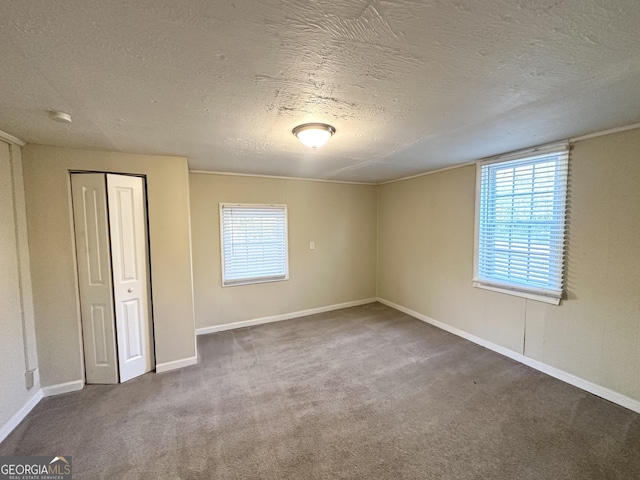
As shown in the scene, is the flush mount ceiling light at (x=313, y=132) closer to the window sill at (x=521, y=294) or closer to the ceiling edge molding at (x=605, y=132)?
the ceiling edge molding at (x=605, y=132)

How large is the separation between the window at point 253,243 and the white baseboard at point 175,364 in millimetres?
1159

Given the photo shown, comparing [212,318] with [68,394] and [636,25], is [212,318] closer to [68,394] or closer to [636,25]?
[68,394]

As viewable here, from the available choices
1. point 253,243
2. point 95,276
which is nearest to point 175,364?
point 95,276

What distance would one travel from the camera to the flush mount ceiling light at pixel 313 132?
197 cm

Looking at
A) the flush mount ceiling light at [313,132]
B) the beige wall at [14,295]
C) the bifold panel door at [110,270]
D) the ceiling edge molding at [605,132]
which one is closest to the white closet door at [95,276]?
the bifold panel door at [110,270]

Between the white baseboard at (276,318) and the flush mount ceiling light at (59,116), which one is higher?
the flush mount ceiling light at (59,116)

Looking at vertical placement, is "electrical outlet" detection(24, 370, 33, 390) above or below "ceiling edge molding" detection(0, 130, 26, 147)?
below

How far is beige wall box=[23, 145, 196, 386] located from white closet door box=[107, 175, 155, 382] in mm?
101

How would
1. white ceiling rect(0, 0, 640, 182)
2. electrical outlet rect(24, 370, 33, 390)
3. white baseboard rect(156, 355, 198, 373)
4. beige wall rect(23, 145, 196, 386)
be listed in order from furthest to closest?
white baseboard rect(156, 355, 198, 373) → beige wall rect(23, 145, 196, 386) → electrical outlet rect(24, 370, 33, 390) → white ceiling rect(0, 0, 640, 182)

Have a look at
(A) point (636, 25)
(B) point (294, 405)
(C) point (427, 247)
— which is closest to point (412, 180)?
(C) point (427, 247)

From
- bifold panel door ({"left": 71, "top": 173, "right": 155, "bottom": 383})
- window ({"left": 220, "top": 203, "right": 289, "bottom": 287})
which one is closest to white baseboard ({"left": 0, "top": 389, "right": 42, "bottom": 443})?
bifold panel door ({"left": 71, "top": 173, "right": 155, "bottom": 383})

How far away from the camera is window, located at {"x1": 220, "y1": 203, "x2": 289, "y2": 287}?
12.8 feet

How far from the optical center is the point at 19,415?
2.11 m

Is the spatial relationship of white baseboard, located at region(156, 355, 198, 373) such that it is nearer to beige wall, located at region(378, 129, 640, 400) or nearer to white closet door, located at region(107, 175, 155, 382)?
white closet door, located at region(107, 175, 155, 382)
